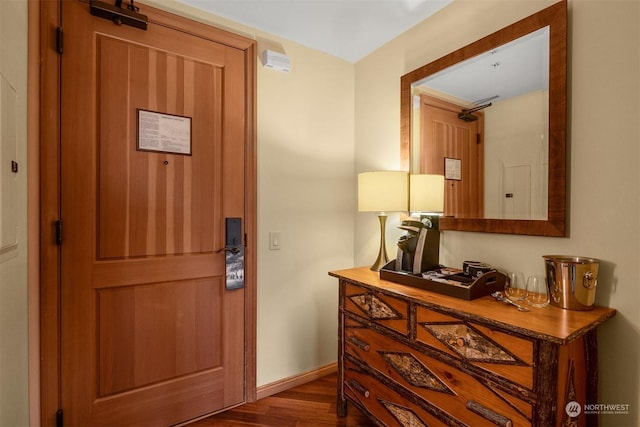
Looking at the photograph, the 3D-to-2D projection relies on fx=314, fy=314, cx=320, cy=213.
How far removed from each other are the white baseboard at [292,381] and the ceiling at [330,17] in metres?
2.39

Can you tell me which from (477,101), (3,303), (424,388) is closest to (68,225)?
(3,303)

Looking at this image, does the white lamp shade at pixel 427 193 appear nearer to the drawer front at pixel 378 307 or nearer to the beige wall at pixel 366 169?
the beige wall at pixel 366 169

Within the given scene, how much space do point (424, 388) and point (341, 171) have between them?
1581 millimetres

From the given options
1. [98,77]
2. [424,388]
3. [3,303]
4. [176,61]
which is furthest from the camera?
[176,61]

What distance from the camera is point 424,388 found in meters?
1.35

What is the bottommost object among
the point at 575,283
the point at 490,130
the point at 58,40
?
the point at 575,283

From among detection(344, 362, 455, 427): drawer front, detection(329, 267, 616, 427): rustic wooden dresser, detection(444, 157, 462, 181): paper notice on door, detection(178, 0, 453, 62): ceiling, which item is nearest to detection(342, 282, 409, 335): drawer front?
detection(329, 267, 616, 427): rustic wooden dresser

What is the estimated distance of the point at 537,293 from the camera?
1.29m

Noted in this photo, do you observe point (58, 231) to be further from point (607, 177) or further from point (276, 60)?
point (607, 177)

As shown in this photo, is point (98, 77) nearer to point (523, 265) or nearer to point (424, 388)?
point (424, 388)

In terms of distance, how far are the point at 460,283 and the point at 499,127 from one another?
83 cm

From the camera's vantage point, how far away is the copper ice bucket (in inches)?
46.3

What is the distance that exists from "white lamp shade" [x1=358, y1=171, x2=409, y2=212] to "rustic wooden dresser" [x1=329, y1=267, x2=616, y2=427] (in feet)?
1.40

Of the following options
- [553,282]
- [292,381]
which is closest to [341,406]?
[292,381]
